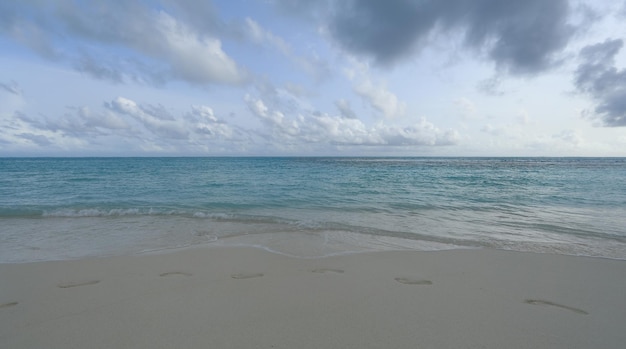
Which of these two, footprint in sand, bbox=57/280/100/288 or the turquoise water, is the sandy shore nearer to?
footprint in sand, bbox=57/280/100/288

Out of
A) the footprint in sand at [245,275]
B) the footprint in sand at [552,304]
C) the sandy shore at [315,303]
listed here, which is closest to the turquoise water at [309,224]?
the sandy shore at [315,303]

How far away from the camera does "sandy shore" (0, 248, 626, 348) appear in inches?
124

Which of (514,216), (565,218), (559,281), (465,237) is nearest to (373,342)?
(559,281)

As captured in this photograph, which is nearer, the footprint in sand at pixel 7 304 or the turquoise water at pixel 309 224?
the footprint in sand at pixel 7 304

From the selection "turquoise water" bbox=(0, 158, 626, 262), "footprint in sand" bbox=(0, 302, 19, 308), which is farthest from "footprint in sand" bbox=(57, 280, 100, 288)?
"turquoise water" bbox=(0, 158, 626, 262)

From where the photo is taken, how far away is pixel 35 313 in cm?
376

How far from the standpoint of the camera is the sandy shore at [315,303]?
3.16 metres

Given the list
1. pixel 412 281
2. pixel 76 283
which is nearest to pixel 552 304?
pixel 412 281

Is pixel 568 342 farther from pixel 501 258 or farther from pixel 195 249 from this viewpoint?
pixel 195 249

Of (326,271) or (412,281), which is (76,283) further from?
(412,281)

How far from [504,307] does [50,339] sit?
6097 millimetres

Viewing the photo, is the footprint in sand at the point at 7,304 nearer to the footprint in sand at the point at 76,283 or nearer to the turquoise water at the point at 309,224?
the footprint in sand at the point at 76,283

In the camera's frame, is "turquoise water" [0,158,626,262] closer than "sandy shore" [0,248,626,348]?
No

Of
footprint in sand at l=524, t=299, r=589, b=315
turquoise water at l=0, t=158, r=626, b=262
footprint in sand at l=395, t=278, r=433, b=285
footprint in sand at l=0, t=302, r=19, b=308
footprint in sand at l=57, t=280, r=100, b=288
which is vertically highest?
footprint in sand at l=524, t=299, r=589, b=315
